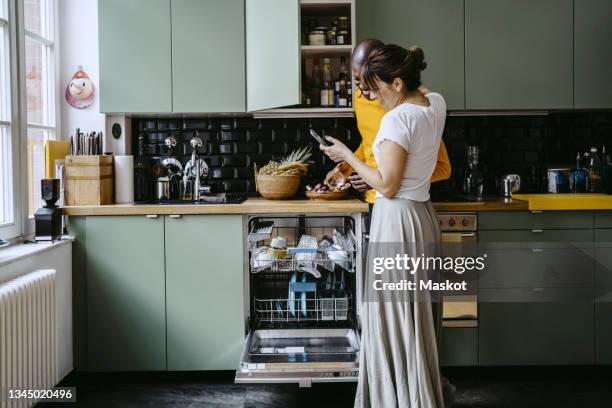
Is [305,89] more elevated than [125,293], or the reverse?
[305,89]

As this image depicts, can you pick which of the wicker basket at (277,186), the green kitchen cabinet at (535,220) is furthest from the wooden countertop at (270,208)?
the wicker basket at (277,186)

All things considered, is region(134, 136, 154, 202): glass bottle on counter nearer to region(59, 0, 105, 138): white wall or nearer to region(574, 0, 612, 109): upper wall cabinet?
region(59, 0, 105, 138): white wall

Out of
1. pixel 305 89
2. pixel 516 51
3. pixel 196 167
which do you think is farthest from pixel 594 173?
pixel 196 167

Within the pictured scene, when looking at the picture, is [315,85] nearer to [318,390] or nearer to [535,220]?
[535,220]

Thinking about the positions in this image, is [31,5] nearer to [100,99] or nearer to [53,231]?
[100,99]

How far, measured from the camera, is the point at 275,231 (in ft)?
11.9

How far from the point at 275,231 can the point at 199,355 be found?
84cm

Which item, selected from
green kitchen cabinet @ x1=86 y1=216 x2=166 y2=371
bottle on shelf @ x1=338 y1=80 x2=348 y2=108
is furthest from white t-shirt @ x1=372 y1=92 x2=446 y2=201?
green kitchen cabinet @ x1=86 y1=216 x2=166 y2=371

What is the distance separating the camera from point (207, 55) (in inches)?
143

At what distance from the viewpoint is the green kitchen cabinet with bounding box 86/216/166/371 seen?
3324mm

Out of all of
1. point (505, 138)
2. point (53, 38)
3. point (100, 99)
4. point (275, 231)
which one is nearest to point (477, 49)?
point (505, 138)

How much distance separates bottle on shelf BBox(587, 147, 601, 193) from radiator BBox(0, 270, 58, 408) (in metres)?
3.26

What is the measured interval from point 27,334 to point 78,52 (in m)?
1.89

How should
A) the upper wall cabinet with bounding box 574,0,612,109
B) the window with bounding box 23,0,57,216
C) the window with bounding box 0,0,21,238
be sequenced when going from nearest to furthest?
the window with bounding box 0,0,21,238, the window with bounding box 23,0,57,216, the upper wall cabinet with bounding box 574,0,612,109
